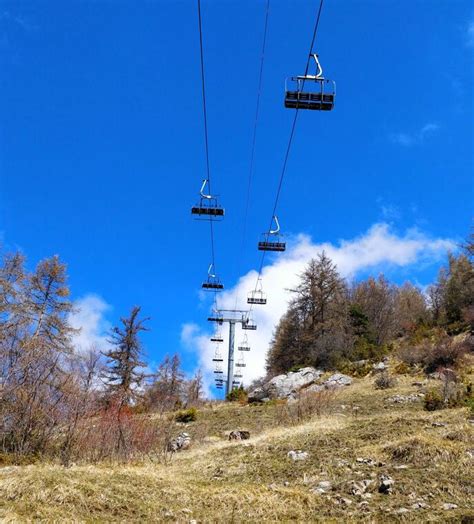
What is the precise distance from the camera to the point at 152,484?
8.51 meters

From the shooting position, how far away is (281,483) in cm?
922

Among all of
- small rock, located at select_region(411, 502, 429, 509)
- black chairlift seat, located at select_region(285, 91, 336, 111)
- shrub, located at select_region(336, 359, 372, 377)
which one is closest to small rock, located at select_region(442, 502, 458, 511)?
small rock, located at select_region(411, 502, 429, 509)

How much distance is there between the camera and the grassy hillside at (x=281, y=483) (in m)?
7.07

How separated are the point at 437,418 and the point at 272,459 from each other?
17.9 ft

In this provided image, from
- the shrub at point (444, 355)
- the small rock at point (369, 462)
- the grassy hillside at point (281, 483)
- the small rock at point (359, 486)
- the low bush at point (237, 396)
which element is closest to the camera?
the grassy hillside at point (281, 483)

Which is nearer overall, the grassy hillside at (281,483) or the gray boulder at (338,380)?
the grassy hillside at (281,483)

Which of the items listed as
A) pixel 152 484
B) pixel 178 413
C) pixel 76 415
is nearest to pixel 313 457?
pixel 152 484

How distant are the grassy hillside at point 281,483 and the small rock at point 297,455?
13 centimetres

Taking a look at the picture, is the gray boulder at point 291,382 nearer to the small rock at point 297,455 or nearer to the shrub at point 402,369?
the shrub at point 402,369

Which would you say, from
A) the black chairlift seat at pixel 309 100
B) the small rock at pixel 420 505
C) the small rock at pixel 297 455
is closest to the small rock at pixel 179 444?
the small rock at pixel 297 455

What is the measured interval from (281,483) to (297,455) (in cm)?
213

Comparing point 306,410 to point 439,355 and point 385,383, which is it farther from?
point 439,355

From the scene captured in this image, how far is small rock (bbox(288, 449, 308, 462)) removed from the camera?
36.3ft

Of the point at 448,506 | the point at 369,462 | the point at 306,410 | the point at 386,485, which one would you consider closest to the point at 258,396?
the point at 306,410
